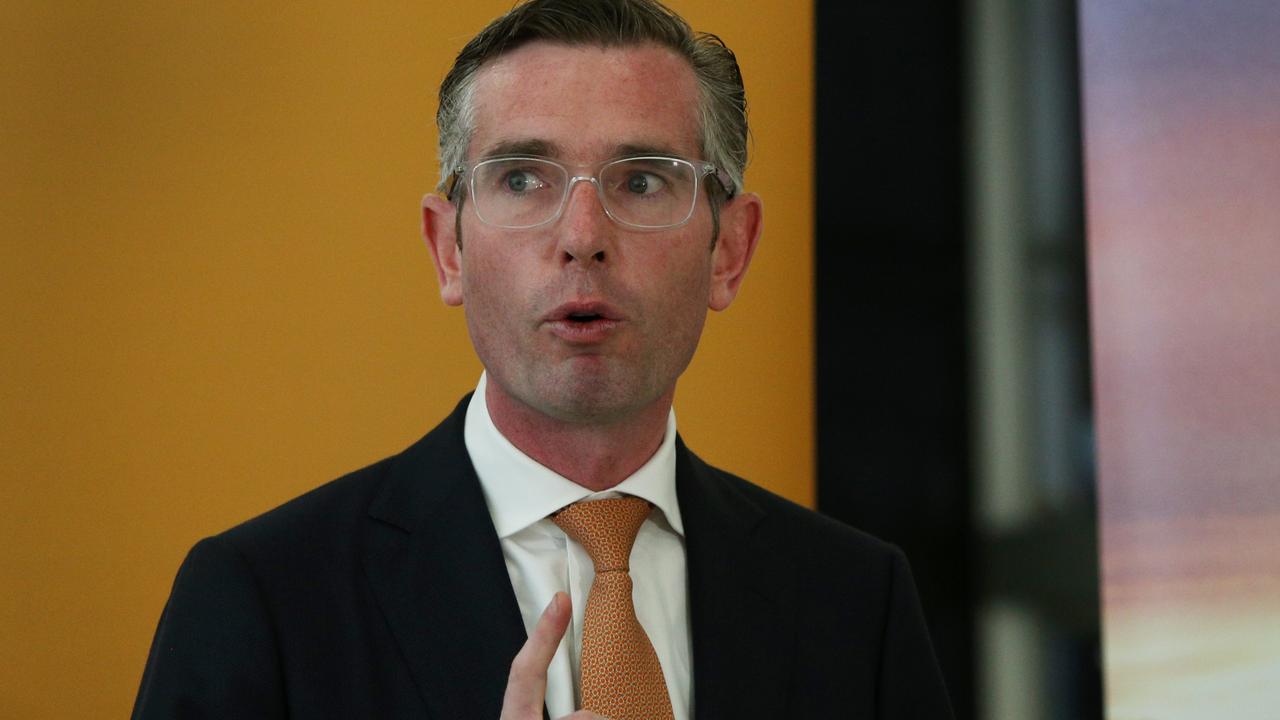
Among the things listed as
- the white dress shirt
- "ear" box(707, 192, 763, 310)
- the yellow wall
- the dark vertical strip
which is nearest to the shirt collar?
the white dress shirt

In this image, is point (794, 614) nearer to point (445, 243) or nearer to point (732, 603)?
point (732, 603)

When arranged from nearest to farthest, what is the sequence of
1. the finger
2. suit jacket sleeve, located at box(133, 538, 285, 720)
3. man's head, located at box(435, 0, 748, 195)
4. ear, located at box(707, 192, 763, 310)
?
the finger → suit jacket sleeve, located at box(133, 538, 285, 720) → man's head, located at box(435, 0, 748, 195) → ear, located at box(707, 192, 763, 310)

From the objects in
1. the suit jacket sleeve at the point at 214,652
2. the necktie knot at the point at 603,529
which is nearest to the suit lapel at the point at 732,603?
the necktie knot at the point at 603,529

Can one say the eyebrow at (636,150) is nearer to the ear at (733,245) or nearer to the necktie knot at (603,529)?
the ear at (733,245)

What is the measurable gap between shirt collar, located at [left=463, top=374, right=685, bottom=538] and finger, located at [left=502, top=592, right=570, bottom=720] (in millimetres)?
268

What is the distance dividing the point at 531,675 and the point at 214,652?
352 mm

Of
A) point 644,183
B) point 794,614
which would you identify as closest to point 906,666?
point 794,614

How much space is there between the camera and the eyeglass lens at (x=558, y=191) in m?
1.47

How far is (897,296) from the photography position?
2438 millimetres

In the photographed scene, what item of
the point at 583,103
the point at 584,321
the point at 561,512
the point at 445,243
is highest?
the point at 583,103

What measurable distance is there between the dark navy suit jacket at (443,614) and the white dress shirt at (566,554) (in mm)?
27

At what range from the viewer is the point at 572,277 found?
1.43m

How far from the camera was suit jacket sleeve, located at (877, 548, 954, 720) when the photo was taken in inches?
63.4

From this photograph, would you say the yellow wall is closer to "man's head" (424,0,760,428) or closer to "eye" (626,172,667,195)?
"man's head" (424,0,760,428)
